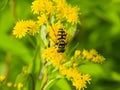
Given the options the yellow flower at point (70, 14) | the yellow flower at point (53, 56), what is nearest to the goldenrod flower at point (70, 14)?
the yellow flower at point (70, 14)

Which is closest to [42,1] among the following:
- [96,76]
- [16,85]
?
[16,85]

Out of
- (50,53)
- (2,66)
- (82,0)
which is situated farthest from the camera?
(82,0)

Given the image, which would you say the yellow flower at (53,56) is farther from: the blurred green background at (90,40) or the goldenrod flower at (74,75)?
the blurred green background at (90,40)

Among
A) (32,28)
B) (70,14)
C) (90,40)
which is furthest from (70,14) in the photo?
(90,40)

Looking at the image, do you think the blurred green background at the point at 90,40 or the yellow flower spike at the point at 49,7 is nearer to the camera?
the yellow flower spike at the point at 49,7

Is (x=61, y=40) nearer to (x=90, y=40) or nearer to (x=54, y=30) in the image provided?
(x=54, y=30)

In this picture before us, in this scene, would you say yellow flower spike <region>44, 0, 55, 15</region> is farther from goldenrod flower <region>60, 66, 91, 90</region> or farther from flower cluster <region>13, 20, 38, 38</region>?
goldenrod flower <region>60, 66, 91, 90</region>

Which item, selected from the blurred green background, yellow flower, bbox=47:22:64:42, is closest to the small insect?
yellow flower, bbox=47:22:64:42

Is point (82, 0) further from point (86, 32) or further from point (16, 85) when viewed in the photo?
point (16, 85)
